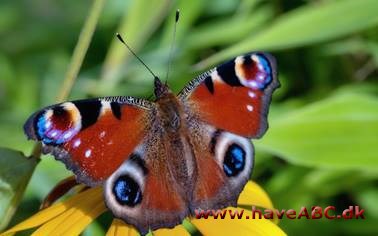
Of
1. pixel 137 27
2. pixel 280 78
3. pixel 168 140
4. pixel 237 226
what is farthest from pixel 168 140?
pixel 280 78

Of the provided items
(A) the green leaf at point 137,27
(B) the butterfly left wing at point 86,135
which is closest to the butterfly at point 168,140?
(B) the butterfly left wing at point 86,135

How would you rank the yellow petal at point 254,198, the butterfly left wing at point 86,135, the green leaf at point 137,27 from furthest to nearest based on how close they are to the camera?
the green leaf at point 137,27 → the yellow petal at point 254,198 → the butterfly left wing at point 86,135

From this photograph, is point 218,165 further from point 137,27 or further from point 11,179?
point 137,27

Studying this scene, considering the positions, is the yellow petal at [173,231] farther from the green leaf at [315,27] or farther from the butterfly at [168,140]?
the green leaf at [315,27]

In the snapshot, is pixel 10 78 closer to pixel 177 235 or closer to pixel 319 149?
pixel 319 149

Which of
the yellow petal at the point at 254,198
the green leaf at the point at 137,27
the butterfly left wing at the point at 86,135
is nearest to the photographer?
the butterfly left wing at the point at 86,135

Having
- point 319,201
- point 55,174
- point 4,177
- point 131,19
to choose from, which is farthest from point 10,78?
A: point 4,177
